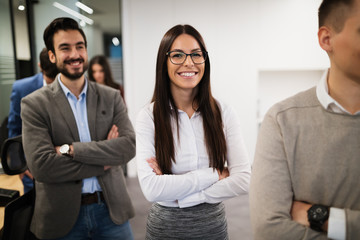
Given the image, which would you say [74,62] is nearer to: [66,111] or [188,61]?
[66,111]

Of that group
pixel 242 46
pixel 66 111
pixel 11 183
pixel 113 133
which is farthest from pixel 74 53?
pixel 242 46

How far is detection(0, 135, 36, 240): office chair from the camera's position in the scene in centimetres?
142

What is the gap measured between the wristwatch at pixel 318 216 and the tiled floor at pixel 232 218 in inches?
73.3

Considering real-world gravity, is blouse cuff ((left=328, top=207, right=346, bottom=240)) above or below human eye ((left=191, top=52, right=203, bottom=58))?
below

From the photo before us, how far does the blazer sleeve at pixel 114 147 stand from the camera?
1526mm

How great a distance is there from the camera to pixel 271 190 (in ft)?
3.03

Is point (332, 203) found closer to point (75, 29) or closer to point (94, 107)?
point (94, 107)

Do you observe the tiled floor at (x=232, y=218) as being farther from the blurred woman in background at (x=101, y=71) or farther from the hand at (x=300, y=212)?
the hand at (x=300, y=212)

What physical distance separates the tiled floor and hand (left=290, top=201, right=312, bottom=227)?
5.98ft

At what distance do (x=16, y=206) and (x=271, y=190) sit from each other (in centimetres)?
129

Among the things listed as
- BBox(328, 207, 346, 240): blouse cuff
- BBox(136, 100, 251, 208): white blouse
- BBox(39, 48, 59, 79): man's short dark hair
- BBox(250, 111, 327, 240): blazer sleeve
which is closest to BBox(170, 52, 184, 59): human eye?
BBox(136, 100, 251, 208): white blouse

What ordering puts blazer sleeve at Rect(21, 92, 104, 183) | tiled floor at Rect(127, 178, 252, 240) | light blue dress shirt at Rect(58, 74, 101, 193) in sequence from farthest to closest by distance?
tiled floor at Rect(127, 178, 252, 240) → light blue dress shirt at Rect(58, 74, 101, 193) → blazer sleeve at Rect(21, 92, 104, 183)

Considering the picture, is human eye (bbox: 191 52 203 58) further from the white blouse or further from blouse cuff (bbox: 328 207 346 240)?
blouse cuff (bbox: 328 207 346 240)

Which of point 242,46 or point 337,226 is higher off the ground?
point 242,46
